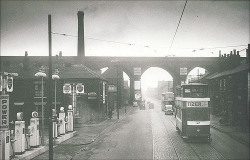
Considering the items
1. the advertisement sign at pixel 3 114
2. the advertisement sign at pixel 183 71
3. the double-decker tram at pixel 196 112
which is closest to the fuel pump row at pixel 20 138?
the advertisement sign at pixel 3 114

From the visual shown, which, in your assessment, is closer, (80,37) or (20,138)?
(20,138)

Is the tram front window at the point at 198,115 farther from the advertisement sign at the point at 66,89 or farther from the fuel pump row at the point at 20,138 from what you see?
the advertisement sign at the point at 66,89

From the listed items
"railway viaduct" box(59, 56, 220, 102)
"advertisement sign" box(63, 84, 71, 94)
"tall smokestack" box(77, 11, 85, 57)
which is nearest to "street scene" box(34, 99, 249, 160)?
"advertisement sign" box(63, 84, 71, 94)

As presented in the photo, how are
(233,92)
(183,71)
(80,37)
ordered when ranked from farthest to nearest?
(183,71) < (80,37) < (233,92)

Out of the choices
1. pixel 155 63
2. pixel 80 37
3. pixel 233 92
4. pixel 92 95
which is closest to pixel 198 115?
pixel 233 92

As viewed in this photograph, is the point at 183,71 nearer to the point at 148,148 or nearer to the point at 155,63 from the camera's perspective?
the point at 155,63

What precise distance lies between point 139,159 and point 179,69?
51.5 meters

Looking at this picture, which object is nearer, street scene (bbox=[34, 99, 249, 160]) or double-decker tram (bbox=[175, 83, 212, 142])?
street scene (bbox=[34, 99, 249, 160])

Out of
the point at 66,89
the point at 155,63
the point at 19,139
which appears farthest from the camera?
the point at 155,63

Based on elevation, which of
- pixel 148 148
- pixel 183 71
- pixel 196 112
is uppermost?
pixel 183 71

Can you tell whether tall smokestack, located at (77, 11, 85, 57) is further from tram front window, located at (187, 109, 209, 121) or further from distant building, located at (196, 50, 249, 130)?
A: tram front window, located at (187, 109, 209, 121)

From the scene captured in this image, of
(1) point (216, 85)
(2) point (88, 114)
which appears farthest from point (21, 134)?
(1) point (216, 85)

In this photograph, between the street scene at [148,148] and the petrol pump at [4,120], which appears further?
the street scene at [148,148]

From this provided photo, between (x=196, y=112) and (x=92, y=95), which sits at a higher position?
(x=92, y=95)
